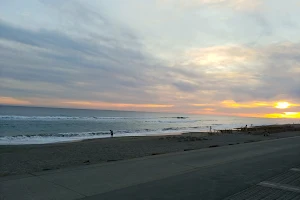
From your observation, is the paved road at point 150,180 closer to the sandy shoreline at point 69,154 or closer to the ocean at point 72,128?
the sandy shoreline at point 69,154

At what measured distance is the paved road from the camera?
4.81 m

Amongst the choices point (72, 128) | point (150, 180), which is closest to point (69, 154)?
point (150, 180)

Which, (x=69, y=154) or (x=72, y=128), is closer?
(x=69, y=154)

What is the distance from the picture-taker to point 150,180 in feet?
19.2

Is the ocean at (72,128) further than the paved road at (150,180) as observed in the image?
Yes

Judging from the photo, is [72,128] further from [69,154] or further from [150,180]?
[150,180]

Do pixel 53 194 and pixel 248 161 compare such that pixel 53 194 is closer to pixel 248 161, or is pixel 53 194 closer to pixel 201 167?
pixel 201 167

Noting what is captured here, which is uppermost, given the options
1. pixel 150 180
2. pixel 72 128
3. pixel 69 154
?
pixel 72 128

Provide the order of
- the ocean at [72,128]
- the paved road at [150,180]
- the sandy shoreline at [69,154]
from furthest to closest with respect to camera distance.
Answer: the ocean at [72,128] → the sandy shoreline at [69,154] → the paved road at [150,180]

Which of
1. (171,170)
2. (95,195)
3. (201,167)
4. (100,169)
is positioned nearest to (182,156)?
(201,167)

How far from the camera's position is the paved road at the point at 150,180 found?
4.81m

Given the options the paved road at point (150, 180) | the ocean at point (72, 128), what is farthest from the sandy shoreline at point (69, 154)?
the ocean at point (72, 128)

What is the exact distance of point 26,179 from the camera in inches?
219

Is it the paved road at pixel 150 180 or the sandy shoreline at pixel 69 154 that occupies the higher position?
the paved road at pixel 150 180
